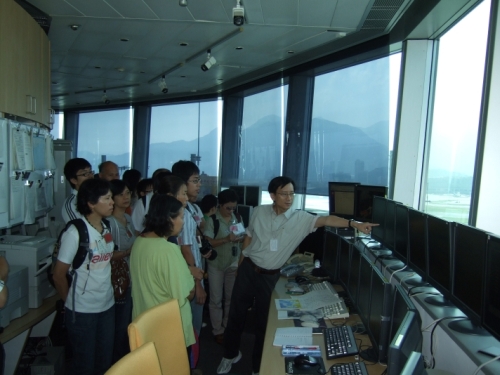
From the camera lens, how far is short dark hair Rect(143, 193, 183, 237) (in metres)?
2.27

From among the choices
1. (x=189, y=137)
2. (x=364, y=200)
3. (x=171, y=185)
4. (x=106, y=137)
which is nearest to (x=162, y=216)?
(x=171, y=185)

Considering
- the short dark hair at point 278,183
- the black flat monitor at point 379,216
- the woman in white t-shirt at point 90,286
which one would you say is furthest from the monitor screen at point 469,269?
the woman in white t-shirt at point 90,286

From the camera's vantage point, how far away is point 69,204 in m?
3.06

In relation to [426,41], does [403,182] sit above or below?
below

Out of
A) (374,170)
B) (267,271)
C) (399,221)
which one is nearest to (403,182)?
(374,170)

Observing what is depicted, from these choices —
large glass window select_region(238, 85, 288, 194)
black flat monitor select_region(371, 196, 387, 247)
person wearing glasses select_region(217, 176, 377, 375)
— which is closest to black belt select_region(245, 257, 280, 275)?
person wearing glasses select_region(217, 176, 377, 375)

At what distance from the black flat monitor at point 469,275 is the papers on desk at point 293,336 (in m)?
0.75

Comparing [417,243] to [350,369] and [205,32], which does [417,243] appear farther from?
[205,32]

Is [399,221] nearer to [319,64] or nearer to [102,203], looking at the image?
[102,203]

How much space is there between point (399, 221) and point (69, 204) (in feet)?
8.08

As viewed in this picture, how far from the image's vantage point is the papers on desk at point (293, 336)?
2.19 metres

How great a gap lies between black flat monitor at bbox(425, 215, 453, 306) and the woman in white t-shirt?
1.96m

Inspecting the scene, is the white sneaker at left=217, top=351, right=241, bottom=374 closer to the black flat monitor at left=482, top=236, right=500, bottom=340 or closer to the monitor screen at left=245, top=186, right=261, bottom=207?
the black flat monitor at left=482, top=236, right=500, bottom=340

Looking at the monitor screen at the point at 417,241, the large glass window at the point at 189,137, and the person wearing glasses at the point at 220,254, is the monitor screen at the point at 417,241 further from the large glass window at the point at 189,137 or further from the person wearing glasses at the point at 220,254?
the large glass window at the point at 189,137
